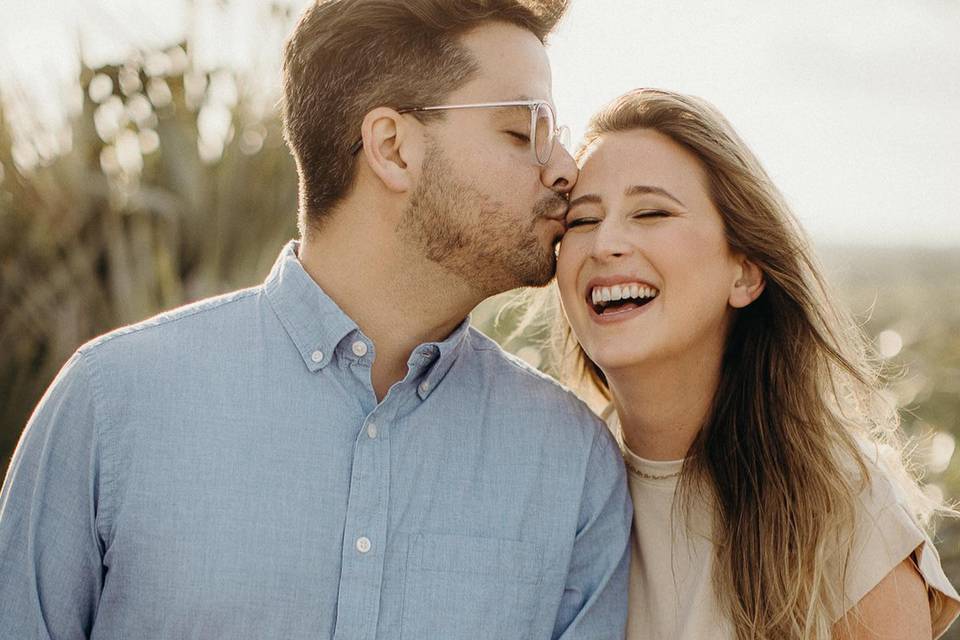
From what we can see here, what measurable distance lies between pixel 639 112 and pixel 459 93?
54 cm

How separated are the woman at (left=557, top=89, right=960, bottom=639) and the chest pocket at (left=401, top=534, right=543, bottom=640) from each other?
0.50 m

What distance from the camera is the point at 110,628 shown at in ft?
7.47

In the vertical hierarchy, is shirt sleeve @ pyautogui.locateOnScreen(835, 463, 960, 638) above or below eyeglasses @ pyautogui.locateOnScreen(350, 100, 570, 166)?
below

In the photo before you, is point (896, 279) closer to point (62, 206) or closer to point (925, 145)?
point (925, 145)

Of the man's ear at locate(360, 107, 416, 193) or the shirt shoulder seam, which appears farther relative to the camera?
the man's ear at locate(360, 107, 416, 193)

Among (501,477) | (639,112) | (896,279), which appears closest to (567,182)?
(639,112)

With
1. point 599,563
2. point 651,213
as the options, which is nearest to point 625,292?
point 651,213

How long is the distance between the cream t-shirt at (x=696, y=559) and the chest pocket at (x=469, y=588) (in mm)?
463

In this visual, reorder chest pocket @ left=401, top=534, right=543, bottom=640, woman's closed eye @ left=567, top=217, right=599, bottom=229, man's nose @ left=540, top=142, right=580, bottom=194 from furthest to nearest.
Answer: woman's closed eye @ left=567, top=217, right=599, bottom=229 < man's nose @ left=540, top=142, right=580, bottom=194 < chest pocket @ left=401, top=534, right=543, bottom=640

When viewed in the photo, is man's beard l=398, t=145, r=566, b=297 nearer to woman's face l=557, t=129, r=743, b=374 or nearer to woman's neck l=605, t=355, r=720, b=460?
woman's face l=557, t=129, r=743, b=374

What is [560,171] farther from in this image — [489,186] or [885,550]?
[885,550]

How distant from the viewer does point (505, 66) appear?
8.87 feet

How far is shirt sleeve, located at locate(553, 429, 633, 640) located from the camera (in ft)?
8.50

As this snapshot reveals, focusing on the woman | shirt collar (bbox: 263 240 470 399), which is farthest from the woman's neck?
shirt collar (bbox: 263 240 470 399)
